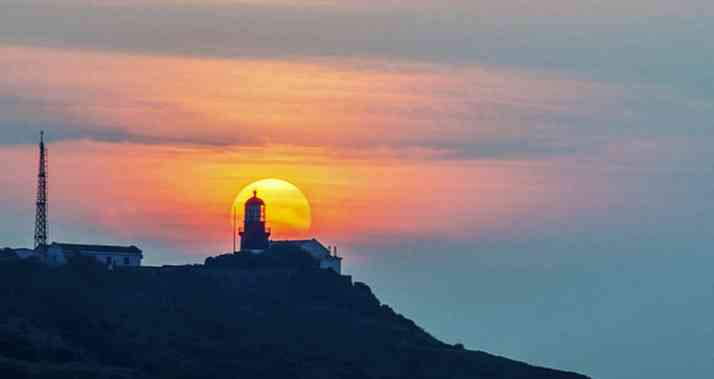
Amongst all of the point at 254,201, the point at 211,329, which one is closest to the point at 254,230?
the point at 254,201

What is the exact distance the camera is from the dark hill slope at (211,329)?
367ft

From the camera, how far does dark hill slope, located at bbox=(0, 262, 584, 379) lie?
112 m

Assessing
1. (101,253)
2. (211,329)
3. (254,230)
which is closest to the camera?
(211,329)

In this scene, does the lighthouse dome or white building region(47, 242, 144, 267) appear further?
the lighthouse dome

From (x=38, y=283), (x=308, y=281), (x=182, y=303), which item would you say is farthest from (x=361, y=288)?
(x=38, y=283)

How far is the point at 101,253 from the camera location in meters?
133

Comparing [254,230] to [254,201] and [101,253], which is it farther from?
[101,253]

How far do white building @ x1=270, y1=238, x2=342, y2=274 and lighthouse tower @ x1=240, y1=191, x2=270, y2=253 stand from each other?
74cm

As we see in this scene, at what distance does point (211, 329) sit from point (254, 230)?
71.8ft

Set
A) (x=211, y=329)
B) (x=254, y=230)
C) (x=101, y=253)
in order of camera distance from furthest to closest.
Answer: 1. (x=254, y=230)
2. (x=101, y=253)
3. (x=211, y=329)

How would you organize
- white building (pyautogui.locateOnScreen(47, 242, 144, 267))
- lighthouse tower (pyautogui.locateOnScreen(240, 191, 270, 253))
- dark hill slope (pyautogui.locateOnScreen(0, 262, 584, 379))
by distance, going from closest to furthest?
1. dark hill slope (pyautogui.locateOnScreen(0, 262, 584, 379))
2. white building (pyautogui.locateOnScreen(47, 242, 144, 267))
3. lighthouse tower (pyautogui.locateOnScreen(240, 191, 270, 253))

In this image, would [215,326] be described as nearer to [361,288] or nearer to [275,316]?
[275,316]

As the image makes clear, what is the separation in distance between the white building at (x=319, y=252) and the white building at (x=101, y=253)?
10.4 meters

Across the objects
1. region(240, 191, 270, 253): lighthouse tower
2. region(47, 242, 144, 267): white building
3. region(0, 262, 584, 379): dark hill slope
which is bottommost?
region(0, 262, 584, 379): dark hill slope
